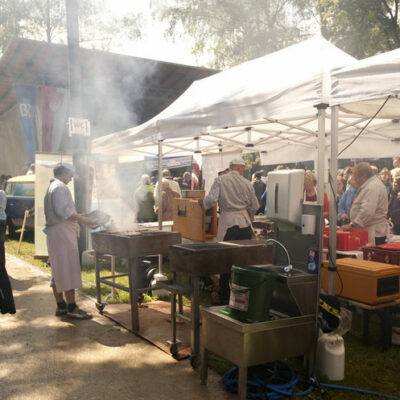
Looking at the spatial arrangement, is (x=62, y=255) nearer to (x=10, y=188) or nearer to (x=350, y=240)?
(x=350, y=240)

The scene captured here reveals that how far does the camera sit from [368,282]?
12.7ft

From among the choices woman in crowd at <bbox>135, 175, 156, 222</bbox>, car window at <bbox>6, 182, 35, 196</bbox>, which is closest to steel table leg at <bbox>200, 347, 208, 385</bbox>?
woman in crowd at <bbox>135, 175, 156, 222</bbox>

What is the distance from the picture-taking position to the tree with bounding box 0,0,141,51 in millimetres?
15716

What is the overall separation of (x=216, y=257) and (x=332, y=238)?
1.06 meters

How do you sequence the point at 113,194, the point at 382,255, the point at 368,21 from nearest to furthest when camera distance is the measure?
1. the point at 382,255
2. the point at 113,194
3. the point at 368,21

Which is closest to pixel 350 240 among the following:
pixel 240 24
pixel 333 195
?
pixel 333 195

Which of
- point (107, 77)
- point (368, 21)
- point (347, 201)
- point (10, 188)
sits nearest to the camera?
point (347, 201)

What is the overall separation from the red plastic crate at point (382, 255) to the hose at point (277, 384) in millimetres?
1633

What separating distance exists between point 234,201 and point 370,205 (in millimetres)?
1653

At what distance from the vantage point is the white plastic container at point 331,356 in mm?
3328

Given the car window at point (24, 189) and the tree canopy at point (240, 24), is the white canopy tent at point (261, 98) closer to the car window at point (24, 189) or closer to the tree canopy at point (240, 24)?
the car window at point (24, 189)

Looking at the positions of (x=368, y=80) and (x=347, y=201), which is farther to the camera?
(x=347, y=201)

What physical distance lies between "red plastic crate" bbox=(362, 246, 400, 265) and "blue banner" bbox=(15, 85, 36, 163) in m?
14.8

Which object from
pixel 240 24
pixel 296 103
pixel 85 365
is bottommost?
pixel 85 365
